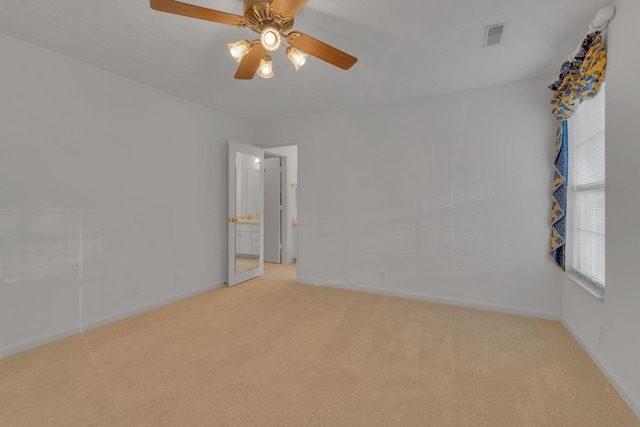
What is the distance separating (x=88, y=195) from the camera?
280 cm

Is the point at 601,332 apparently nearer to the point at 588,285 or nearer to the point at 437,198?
the point at 588,285

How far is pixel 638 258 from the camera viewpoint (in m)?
1.64

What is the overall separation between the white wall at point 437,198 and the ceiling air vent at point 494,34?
3.26ft

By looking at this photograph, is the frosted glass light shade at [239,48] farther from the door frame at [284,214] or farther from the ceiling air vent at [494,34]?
the door frame at [284,214]

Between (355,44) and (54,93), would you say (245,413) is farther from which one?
(54,93)

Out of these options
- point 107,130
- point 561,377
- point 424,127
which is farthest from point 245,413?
point 424,127

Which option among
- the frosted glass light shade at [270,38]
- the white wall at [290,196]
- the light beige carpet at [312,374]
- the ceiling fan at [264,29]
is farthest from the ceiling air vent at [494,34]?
the white wall at [290,196]

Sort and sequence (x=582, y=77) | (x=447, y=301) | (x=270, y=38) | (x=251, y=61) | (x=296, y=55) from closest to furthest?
(x=270, y=38) < (x=296, y=55) < (x=251, y=61) < (x=582, y=77) < (x=447, y=301)

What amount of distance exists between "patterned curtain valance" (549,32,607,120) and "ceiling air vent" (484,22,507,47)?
561mm

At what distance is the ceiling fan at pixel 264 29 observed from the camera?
154 cm

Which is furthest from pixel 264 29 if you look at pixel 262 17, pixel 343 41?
pixel 343 41

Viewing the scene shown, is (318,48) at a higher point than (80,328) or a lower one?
higher

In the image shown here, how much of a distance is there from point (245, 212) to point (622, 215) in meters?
4.09

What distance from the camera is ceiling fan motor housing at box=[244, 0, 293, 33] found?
5.40ft
